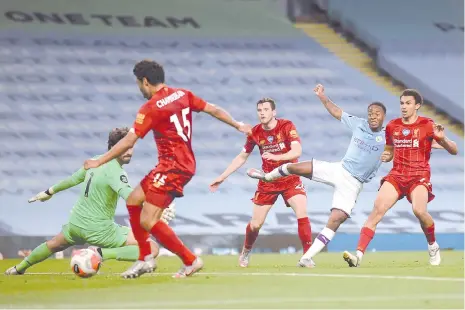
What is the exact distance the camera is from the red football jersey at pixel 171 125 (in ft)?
24.6

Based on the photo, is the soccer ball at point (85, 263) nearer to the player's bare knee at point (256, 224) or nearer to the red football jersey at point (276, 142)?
the red football jersey at point (276, 142)

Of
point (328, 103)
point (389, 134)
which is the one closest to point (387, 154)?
point (389, 134)

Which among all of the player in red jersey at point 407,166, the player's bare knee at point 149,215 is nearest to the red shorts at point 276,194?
the player in red jersey at point 407,166

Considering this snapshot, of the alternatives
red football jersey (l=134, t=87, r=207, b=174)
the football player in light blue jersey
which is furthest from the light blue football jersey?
red football jersey (l=134, t=87, r=207, b=174)

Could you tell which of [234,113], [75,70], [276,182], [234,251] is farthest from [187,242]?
[276,182]

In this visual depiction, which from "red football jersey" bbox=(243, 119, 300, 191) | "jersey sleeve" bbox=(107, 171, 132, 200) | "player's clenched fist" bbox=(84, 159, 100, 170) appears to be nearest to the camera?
"player's clenched fist" bbox=(84, 159, 100, 170)

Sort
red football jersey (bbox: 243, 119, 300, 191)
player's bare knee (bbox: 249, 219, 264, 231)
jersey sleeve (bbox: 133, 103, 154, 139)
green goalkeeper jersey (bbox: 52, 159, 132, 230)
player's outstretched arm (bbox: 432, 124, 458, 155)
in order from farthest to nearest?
player's bare knee (bbox: 249, 219, 264, 231)
red football jersey (bbox: 243, 119, 300, 191)
player's outstretched arm (bbox: 432, 124, 458, 155)
green goalkeeper jersey (bbox: 52, 159, 132, 230)
jersey sleeve (bbox: 133, 103, 154, 139)

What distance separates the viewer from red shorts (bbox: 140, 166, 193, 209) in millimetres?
7555

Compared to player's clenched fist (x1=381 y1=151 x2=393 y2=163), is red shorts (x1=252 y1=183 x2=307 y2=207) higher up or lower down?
lower down

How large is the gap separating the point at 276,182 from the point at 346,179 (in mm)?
956

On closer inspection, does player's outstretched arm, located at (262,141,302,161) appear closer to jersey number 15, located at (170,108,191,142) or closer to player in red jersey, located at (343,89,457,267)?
player in red jersey, located at (343,89,457,267)

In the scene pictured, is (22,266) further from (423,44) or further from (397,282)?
(423,44)

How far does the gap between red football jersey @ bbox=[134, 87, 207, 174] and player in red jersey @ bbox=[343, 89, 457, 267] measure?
291 cm

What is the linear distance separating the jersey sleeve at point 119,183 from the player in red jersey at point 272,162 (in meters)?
1.65
